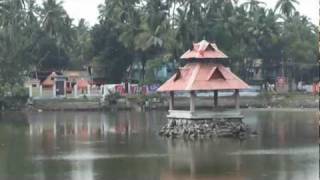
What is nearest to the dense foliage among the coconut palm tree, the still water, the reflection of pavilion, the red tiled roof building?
the coconut palm tree

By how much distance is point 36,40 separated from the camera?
9781 centimetres

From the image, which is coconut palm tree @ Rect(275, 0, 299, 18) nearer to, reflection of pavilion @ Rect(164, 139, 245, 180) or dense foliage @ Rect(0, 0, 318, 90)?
dense foliage @ Rect(0, 0, 318, 90)

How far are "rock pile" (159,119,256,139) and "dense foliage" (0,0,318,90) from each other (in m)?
41.2

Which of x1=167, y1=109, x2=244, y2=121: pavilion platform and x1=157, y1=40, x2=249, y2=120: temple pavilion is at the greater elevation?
x1=157, y1=40, x2=249, y2=120: temple pavilion

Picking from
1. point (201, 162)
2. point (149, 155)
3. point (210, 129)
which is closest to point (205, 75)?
point (210, 129)

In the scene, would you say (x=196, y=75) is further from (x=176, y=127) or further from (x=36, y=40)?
(x=36, y=40)

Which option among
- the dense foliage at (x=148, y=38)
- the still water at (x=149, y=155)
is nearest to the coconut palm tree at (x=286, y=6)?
the dense foliage at (x=148, y=38)

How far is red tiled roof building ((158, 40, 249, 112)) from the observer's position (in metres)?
46.7

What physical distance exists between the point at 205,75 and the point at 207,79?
1.39 feet

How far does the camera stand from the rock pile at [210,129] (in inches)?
1801

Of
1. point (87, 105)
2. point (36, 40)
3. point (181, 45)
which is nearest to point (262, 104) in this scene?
point (181, 45)

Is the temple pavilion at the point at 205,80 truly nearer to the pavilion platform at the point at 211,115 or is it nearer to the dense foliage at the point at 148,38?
the pavilion platform at the point at 211,115

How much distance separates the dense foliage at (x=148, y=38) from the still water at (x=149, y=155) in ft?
114

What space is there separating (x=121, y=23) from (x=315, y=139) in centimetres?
5506
